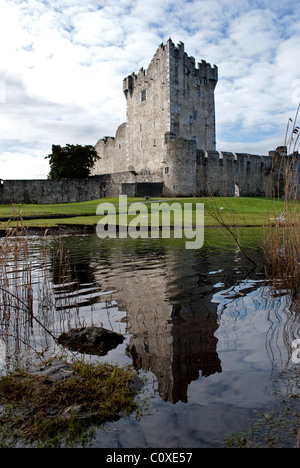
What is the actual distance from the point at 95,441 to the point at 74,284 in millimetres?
4652

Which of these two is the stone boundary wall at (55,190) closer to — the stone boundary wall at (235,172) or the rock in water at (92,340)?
the stone boundary wall at (235,172)

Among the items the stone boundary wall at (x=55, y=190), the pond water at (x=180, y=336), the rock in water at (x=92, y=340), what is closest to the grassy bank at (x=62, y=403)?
the pond water at (x=180, y=336)

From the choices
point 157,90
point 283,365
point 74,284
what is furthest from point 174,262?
point 157,90

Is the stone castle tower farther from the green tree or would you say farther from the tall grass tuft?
the tall grass tuft

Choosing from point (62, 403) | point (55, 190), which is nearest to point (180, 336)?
point (62, 403)

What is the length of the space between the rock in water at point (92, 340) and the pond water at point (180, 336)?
0.39ft

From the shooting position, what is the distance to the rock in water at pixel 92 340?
13.1 feet

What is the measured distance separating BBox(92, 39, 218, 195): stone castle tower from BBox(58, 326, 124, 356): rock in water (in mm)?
33383

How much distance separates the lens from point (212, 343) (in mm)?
4113

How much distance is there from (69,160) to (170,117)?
39.5 feet

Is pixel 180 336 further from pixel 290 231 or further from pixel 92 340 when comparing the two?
pixel 290 231

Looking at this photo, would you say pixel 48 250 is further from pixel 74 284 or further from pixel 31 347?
pixel 31 347

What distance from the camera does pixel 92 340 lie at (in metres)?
4.08

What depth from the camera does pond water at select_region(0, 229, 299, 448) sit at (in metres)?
2.75
